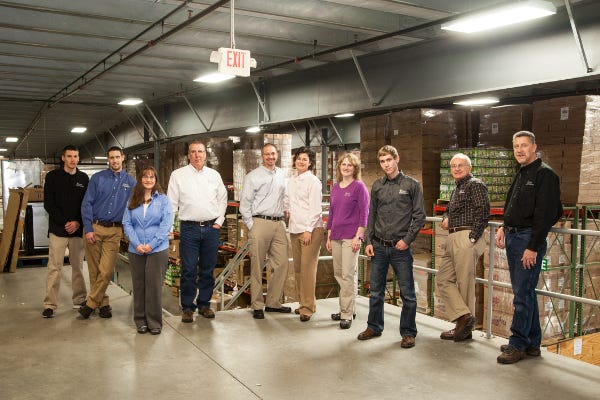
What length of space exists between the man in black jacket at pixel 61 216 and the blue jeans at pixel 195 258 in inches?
54.2

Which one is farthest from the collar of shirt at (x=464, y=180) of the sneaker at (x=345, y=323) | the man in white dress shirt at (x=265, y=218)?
the man in white dress shirt at (x=265, y=218)

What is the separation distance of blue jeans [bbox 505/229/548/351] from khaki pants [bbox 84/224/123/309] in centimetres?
424

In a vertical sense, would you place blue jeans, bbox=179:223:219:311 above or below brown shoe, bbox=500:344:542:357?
above

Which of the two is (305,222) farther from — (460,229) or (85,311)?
(85,311)

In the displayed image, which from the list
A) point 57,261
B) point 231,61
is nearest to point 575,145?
point 231,61

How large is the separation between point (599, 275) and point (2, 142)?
87.0 feet

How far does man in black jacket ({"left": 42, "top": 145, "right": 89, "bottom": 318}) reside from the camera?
6.34 meters

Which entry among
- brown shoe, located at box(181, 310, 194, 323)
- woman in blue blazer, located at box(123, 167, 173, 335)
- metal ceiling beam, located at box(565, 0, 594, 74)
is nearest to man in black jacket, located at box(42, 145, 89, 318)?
woman in blue blazer, located at box(123, 167, 173, 335)

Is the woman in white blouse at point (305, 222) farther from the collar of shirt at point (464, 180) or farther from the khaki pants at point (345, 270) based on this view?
the collar of shirt at point (464, 180)

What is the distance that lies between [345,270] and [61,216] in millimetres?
3383

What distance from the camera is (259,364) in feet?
15.8

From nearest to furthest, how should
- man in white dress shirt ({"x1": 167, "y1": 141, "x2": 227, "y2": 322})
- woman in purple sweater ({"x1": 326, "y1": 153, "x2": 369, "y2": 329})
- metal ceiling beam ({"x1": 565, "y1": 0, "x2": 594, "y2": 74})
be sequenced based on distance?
woman in purple sweater ({"x1": 326, "y1": 153, "x2": 369, "y2": 329}) < man in white dress shirt ({"x1": 167, "y1": 141, "x2": 227, "y2": 322}) < metal ceiling beam ({"x1": 565, "y1": 0, "x2": 594, "y2": 74})

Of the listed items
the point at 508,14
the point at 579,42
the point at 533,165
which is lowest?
the point at 533,165

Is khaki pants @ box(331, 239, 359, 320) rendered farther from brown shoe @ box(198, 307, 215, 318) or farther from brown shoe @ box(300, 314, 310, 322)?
brown shoe @ box(198, 307, 215, 318)
